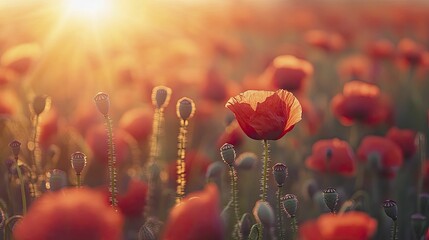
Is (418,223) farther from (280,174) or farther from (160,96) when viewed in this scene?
(160,96)

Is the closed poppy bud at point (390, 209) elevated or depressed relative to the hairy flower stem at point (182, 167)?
depressed

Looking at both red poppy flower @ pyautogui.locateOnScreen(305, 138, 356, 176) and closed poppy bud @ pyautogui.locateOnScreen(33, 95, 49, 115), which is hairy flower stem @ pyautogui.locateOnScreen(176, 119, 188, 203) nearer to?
closed poppy bud @ pyautogui.locateOnScreen(33, 95, 49, 115)

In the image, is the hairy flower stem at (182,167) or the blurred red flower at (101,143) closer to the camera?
the hairy flower stem at (182,167)

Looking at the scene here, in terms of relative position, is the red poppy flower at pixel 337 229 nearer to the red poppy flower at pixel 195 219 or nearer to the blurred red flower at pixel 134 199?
the red poppy flower at pixel 195 219

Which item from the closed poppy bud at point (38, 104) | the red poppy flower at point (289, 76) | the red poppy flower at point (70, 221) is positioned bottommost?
the red poppy flower at point (70, 221)

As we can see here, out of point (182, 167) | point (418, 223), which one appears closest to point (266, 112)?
point (182, 167)

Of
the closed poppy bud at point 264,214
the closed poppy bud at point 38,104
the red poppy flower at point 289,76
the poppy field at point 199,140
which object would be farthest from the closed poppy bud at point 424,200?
the closed poppy bud at point 38,104

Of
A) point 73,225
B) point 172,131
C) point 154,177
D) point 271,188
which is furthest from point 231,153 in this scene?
point 172,131

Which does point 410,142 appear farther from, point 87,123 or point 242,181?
point 87,123
